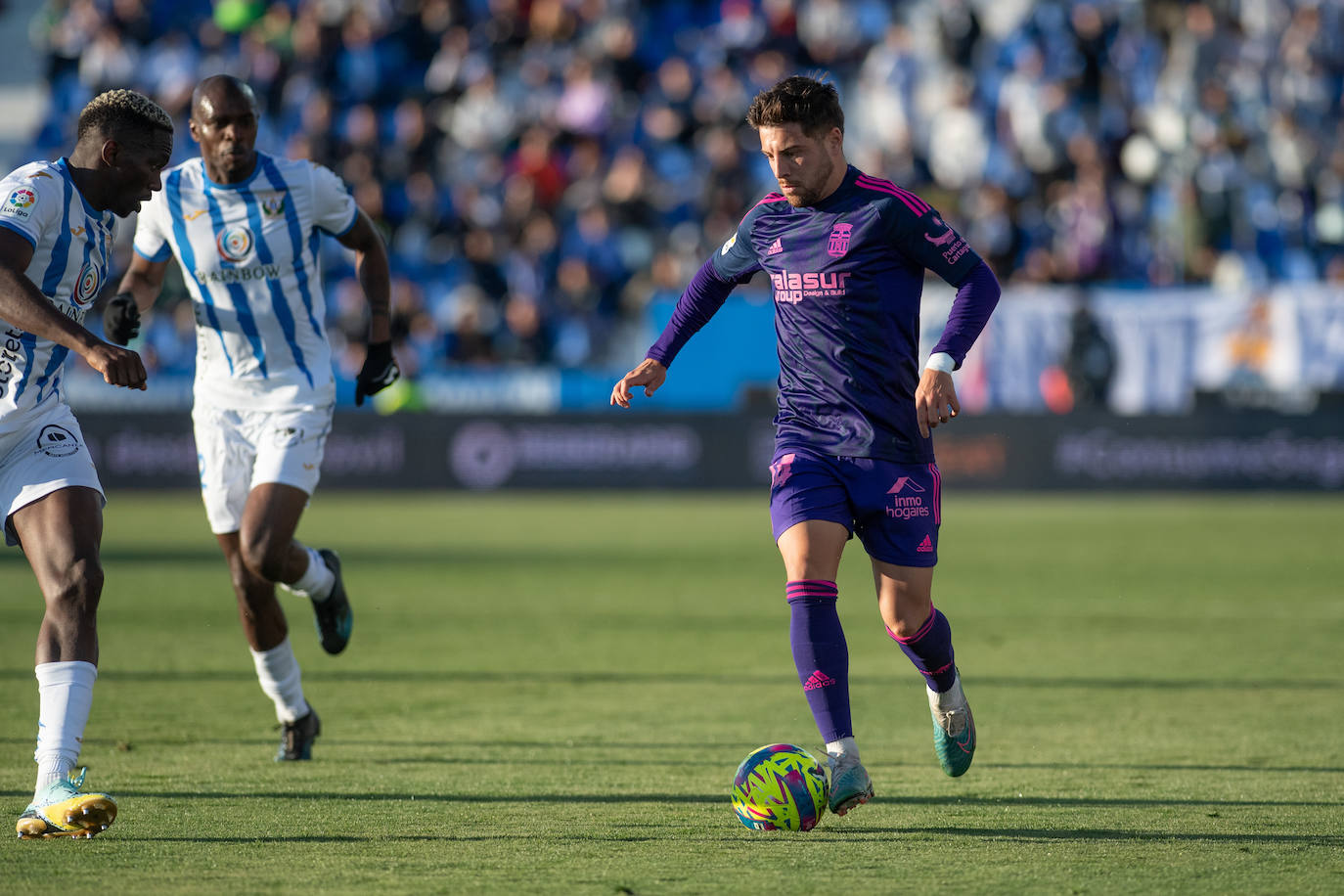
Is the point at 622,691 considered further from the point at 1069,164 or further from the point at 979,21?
the point at 979,21

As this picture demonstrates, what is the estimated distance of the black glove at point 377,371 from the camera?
7.25 meters

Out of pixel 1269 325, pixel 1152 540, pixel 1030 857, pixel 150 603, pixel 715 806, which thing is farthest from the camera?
pixel 1269 325

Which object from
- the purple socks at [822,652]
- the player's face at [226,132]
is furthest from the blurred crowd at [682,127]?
the purple socks at [822,652]

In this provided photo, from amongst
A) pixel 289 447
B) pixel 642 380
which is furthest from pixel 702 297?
pixel 289 447

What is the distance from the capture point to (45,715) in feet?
16.9

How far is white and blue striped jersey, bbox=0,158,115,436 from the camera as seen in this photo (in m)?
5.34

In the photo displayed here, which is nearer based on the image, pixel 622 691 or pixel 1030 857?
pixel 1030 857

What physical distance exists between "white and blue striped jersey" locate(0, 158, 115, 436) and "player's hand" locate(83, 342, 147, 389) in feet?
1.92

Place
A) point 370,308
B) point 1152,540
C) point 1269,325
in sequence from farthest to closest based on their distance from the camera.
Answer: point 1269,325
point 1152,540
point 370,308

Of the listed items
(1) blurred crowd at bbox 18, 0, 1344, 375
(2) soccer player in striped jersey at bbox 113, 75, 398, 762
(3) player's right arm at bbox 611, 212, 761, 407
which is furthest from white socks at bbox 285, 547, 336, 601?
(1) blurred crowd at bbox 18, 0, 1344, 375

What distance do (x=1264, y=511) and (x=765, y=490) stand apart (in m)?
5.73

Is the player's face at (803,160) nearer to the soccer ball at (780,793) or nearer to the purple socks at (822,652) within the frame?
the purple socks at (822,652)

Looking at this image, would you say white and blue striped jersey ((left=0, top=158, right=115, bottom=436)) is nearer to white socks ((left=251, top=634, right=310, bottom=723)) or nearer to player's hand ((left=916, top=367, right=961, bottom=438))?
white socks ((left=251, top=634, right=310, bottom=723))

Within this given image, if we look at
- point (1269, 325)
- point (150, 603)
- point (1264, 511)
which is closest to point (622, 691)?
point (150, 603)
